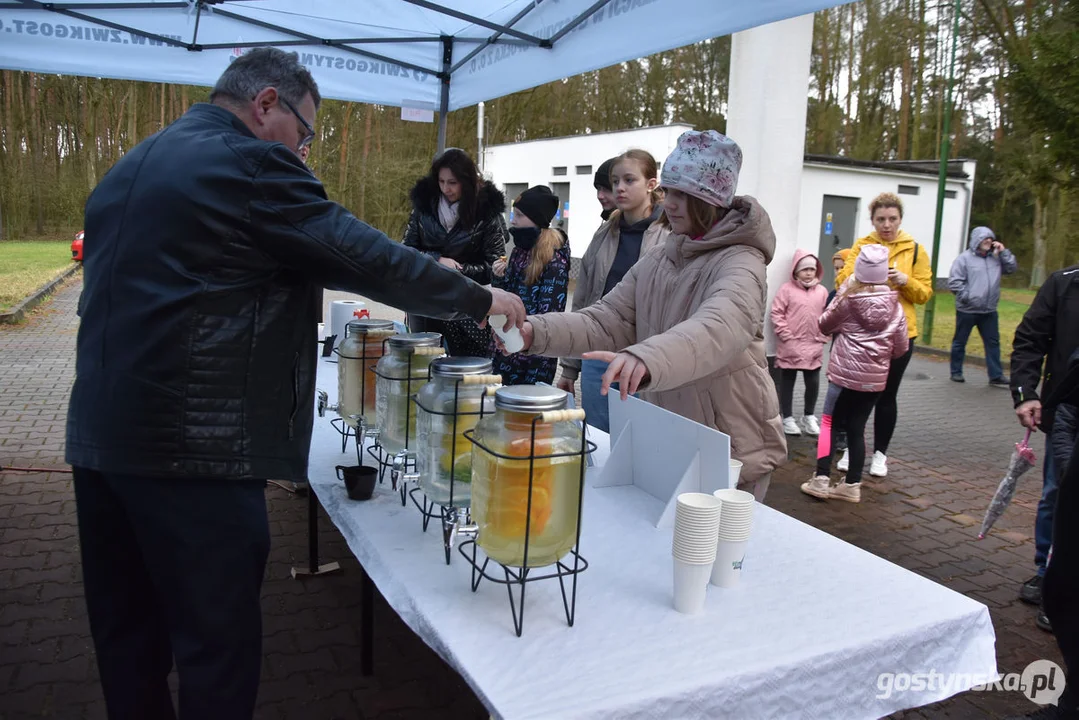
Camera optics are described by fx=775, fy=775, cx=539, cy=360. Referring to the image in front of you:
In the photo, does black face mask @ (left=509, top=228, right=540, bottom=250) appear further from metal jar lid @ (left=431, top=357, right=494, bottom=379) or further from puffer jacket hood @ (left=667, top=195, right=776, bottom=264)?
metal jar lid @ (left=431, top=357, right=494, bottom=379)

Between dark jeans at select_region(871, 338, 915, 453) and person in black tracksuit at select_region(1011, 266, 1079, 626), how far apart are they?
1.32 meters

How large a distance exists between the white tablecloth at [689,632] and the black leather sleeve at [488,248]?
303cm

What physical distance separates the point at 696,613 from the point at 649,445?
708 millimetres

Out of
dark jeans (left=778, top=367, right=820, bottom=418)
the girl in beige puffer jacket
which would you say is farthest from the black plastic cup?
dark jeans (left=778, top=367, right=820, bottom=418)

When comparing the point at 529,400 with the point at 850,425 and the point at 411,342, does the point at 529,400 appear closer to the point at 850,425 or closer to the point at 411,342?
the point at 411,342

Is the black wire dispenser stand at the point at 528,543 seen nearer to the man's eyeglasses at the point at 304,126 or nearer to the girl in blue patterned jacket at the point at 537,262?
the man's eyeglasses at the point at 304,126

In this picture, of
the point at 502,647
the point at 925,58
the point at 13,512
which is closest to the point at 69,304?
the point at 13,512

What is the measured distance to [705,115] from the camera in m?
22.1

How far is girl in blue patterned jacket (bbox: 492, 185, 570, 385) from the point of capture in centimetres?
428

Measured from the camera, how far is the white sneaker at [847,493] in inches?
199

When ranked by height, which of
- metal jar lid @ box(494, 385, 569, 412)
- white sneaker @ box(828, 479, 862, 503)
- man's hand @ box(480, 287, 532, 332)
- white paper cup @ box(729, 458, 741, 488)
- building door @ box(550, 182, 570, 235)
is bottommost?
white sneaker @ box(828, 479, 862, 503)

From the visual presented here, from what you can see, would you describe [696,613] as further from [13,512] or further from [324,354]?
[13,512]

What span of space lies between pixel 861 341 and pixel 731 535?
351 cm

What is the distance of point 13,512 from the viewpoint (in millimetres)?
4328
